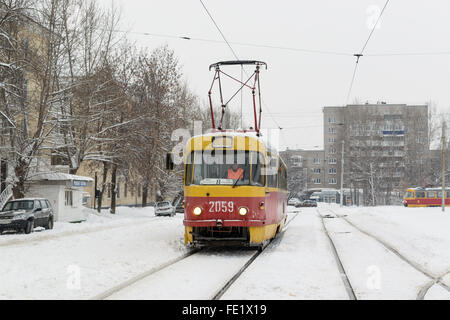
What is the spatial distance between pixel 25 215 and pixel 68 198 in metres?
10.2

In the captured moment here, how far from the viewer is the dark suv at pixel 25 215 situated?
22766mm

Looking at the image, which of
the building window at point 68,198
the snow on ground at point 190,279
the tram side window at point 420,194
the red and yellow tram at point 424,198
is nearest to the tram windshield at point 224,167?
the snow on ground at point 190,279

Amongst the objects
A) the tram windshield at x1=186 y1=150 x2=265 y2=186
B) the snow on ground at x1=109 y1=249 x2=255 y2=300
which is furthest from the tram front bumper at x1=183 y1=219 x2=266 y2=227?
the tram windshield at x1=186 y1=150 x2=265 y2=186

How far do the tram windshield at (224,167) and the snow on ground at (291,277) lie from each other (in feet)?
6.40

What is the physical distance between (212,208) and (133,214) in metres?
33.3

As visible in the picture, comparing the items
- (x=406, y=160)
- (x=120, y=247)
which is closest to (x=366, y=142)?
(x=406, y=160)

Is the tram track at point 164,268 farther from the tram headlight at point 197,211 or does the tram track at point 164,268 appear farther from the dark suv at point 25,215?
the dark suv at point 25,215

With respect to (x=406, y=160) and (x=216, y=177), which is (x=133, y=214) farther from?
(x=406, y=160)

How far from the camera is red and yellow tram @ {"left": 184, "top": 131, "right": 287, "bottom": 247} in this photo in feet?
40.7

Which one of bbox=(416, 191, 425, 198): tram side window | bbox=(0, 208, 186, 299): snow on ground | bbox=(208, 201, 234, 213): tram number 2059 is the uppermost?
bbox=(208, 201, 234, 213): tram number 2059

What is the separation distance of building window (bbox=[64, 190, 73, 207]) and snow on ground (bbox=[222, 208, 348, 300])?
22.1m

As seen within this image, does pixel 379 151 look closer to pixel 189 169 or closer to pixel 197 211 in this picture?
pixel 189 169

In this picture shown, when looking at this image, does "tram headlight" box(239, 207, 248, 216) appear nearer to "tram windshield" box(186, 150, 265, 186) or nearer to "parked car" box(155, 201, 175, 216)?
"tram windshield" box(186, 150, 265, 186)

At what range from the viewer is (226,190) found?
41.0 ft
